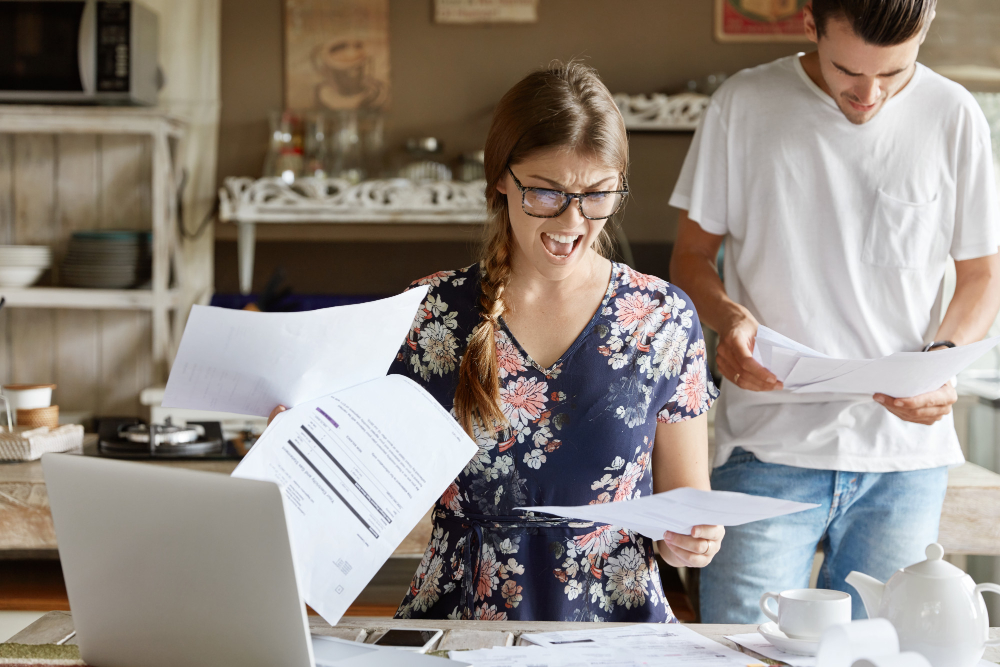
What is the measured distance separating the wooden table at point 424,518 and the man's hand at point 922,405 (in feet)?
2.34

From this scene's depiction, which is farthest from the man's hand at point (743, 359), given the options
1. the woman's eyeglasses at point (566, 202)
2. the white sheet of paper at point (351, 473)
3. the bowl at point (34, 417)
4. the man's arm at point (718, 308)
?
the bowl at point (34, 417)

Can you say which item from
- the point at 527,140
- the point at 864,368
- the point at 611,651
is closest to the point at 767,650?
the point at 611,651

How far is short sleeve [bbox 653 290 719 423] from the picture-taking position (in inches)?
51.3

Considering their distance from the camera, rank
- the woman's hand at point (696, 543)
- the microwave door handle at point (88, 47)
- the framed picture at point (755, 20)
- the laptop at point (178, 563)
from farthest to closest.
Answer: the framed picture at point (755, 20), the microwave door handle at point (88, 47), the woman's hand at point (696, 543), the laptop at point (178, 563)

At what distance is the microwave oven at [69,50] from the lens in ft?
8.54

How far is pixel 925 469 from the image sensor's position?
1474 mm

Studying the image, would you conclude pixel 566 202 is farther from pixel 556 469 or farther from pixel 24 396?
pixel 24 396

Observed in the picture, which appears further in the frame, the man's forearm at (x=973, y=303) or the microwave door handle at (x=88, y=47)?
the microwave door handle at (x=88, y=47)

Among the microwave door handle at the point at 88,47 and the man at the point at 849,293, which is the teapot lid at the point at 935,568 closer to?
the man at the point at 849,293

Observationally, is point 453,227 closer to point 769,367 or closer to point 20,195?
point 20,195

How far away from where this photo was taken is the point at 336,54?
3076 millimetres

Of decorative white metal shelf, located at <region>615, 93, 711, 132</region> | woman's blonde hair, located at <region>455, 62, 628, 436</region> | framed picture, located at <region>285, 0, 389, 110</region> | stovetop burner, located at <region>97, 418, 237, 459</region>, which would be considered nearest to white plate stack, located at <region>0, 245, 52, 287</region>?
stovetop burner, located at <region>97, 418, 237, 459</region>

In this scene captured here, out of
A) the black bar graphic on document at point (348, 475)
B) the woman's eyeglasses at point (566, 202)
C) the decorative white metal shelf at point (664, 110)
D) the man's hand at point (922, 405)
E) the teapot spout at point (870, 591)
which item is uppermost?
the decorative white metal shelf at point (664, 110)

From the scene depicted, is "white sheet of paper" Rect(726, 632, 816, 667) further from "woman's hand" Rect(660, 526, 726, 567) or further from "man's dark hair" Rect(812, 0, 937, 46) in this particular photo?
"man's dark hair" Rect(812, 0, 937, 46)
